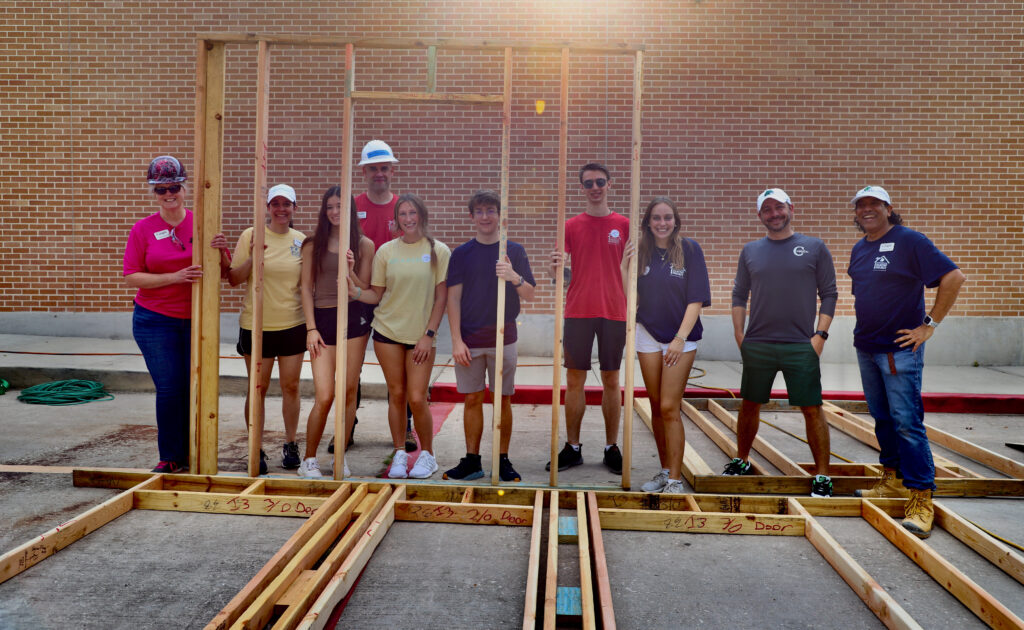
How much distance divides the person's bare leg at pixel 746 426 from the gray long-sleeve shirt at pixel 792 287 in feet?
1.69

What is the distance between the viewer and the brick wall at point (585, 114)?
32.6 ft

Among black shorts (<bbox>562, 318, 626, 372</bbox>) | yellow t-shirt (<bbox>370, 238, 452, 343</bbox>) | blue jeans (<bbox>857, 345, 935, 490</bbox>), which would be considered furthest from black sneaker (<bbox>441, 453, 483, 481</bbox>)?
blue jeans (<bbox>857, 345, 935, 490</bbox>)

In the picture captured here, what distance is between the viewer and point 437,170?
33.2 feet

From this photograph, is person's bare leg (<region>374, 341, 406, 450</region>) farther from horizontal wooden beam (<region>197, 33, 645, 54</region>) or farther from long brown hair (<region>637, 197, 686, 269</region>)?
horizontal wooden beam (<region>197, 33, 645, 54</region>)

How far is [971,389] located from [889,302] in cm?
502

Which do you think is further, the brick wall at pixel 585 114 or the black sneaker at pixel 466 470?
the brick wall at pixel 585 114

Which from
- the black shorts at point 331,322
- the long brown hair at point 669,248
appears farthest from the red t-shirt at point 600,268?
the black shorts at point 331,322

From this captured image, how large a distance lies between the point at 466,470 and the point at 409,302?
121cm

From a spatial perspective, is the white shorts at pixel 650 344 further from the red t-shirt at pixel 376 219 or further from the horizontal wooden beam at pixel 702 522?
the red t-shirt at pixel 376 219

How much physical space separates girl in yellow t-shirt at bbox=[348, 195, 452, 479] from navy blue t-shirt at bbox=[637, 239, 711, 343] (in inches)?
55.0

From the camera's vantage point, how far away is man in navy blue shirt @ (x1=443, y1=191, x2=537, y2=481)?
4832 millimetres

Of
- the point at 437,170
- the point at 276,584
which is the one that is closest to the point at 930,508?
the point at 276,584

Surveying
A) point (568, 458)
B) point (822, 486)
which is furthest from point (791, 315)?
point (568, 458)

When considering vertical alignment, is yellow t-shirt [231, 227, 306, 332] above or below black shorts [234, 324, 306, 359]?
above
